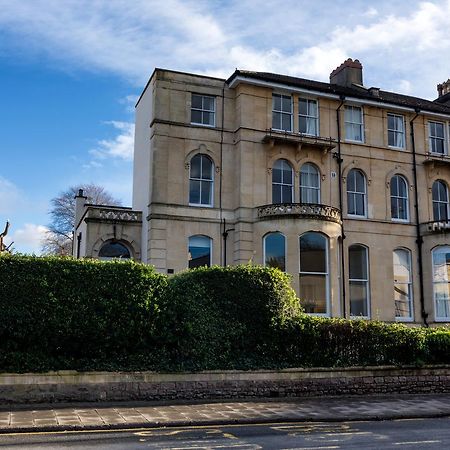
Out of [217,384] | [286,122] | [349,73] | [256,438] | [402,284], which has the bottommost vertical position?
[256,438]

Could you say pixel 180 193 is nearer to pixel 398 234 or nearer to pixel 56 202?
pixel 398 234

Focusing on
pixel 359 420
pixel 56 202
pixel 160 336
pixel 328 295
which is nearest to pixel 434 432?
pixel 359 420

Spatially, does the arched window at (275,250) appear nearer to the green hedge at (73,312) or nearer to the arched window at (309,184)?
the arched window at (309,184)

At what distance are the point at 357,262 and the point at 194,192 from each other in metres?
9.38

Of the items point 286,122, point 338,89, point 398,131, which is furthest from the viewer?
point 338,89

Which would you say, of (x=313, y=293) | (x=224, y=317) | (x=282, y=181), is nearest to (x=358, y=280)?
(x=313, y=293)

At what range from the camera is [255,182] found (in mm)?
27078

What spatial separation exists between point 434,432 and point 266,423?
3.51 m

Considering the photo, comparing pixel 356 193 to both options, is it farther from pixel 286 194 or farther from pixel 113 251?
pixel 113 251

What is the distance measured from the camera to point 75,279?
46.9 feet

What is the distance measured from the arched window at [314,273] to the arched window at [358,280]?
2543 mm

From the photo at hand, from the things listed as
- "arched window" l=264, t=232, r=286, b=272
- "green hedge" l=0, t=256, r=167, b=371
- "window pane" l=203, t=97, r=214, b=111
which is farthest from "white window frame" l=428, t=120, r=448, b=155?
"green hedge" l=0, t=256, r=167, b=371

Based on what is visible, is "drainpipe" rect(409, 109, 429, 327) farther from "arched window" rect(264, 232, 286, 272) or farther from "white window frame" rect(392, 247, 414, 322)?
"arched window" rect(264, 232, 286, 272)

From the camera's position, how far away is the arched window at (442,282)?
2877cm
